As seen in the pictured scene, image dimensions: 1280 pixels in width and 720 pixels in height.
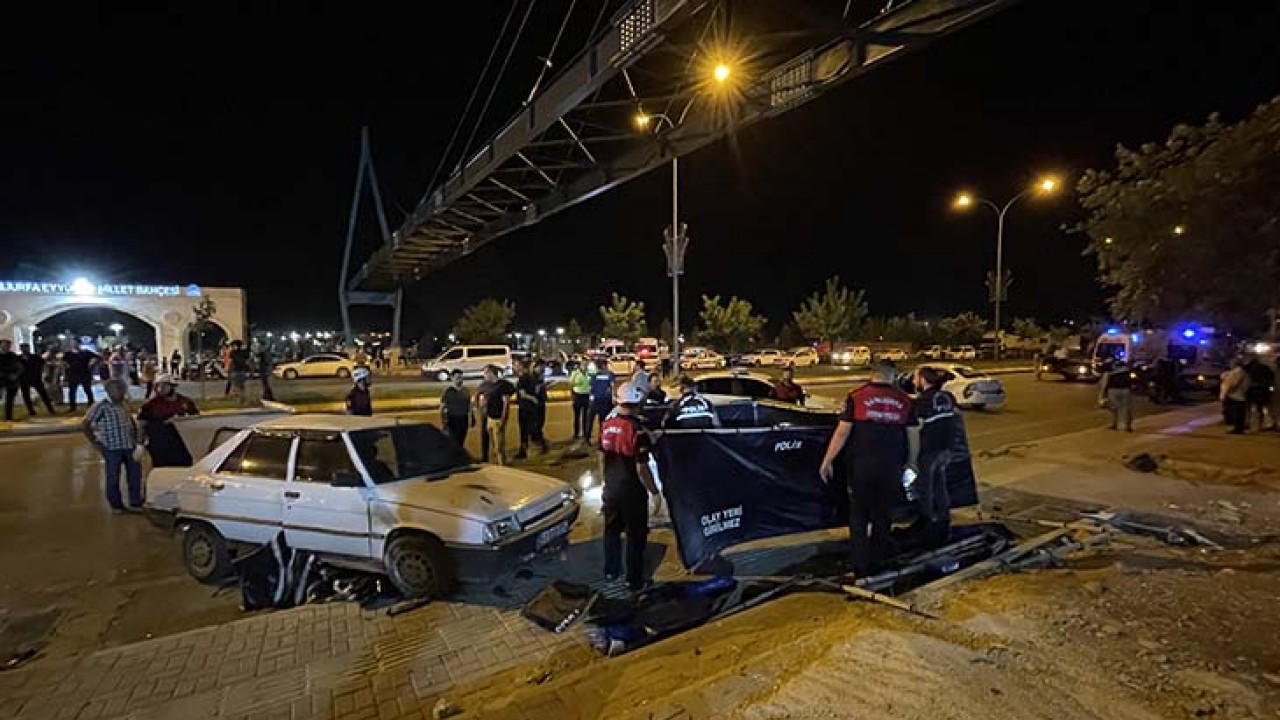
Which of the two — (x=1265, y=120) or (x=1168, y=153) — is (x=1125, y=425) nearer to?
(x=1168, y=153)

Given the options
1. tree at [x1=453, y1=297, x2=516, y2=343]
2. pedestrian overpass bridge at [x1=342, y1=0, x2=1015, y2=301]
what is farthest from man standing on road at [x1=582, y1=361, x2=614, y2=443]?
tree at [x1=453, y1=297, x2=516, y2=343]

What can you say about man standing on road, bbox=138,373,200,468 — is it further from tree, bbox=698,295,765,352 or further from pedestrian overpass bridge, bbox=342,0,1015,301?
tree, bbox=698,295,765,352

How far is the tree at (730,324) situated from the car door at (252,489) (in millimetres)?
52985

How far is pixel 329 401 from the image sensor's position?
2116 centimetres

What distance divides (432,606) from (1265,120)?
12776mm

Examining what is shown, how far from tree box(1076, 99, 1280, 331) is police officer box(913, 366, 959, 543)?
6.98m

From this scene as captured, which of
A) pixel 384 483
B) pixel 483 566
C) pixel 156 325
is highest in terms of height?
pixel 156 325

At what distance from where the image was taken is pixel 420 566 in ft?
17.3

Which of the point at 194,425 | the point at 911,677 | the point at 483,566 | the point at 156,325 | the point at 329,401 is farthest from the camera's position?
the point at 156,325

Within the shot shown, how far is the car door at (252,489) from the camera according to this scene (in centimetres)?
577

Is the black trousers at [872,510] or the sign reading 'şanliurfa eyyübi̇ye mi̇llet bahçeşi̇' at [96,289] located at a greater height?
the sign reading 'şanliurfa eyyübi̇ye mi̇llet bahçeşi̇' at [96,289]

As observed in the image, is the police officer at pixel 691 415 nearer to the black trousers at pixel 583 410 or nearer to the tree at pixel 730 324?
the black trousers at pixel 583 410

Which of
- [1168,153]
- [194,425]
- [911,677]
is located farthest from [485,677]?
[1168,153]

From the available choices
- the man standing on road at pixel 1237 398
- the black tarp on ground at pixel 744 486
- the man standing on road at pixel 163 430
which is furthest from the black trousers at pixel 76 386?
the man standing on road at pixel 1237 398
